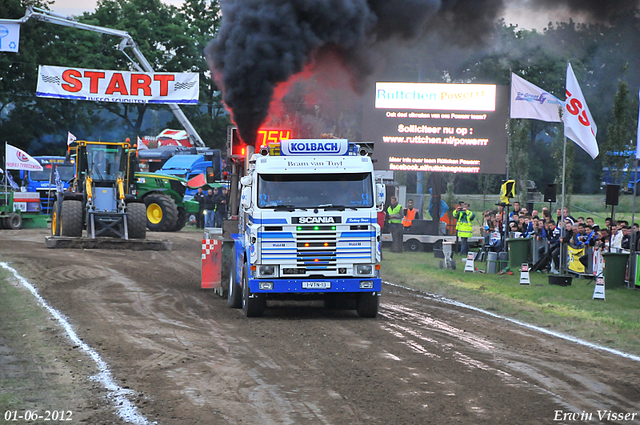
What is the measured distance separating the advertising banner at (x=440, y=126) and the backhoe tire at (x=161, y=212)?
8.80 meters

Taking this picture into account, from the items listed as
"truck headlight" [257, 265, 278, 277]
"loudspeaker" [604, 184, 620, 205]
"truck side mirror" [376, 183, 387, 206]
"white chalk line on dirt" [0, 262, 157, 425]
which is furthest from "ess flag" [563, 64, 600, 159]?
"white chalk line on dirt" [0, 262, 157, 425]

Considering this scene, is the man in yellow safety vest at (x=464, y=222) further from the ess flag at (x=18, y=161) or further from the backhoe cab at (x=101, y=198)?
the ess flag at (x=18, y=161)

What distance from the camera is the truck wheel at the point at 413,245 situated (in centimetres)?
2886

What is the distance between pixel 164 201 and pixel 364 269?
19.5m

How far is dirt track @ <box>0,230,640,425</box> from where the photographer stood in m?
7.05

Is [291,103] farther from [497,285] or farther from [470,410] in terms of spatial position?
[470,410]

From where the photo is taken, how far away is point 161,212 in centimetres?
3097

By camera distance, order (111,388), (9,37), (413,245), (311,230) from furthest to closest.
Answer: (9,37) < (413,245) < (311,230) < (111,388)

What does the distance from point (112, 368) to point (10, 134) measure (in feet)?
163

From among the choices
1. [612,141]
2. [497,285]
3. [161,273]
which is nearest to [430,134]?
[612,141]

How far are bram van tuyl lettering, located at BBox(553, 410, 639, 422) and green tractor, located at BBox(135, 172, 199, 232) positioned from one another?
2456 centimetres

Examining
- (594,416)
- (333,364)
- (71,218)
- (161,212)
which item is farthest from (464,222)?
(594,416)

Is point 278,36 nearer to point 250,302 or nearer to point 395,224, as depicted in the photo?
point 250,302

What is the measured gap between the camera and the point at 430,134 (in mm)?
26812
